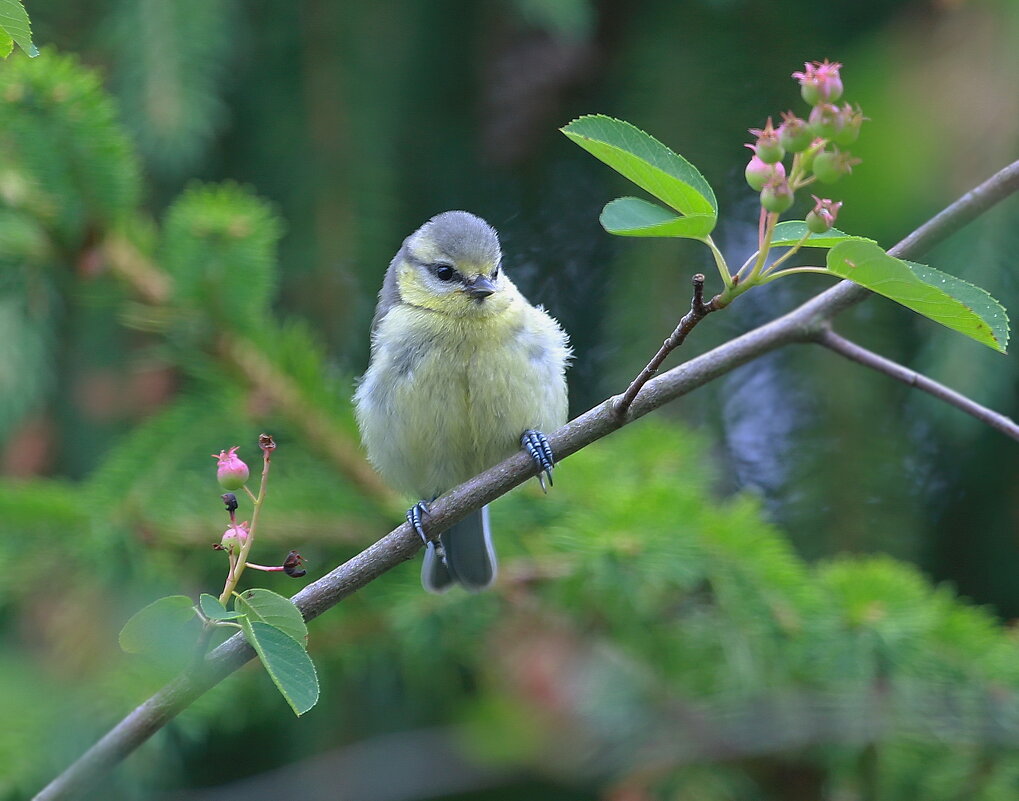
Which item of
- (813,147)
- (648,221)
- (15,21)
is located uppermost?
(15,21)

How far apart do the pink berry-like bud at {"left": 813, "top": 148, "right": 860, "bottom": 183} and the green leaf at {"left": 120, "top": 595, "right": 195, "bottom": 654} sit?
865mm

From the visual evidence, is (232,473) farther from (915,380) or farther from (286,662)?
(915,380)

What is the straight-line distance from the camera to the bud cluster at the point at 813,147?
1255mm

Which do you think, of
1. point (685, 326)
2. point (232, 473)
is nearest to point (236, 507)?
point (232, 473)

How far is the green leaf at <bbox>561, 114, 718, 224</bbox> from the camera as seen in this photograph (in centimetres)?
130

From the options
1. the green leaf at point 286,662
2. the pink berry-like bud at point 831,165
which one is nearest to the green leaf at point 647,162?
the pink berry-like bud at point 831,165

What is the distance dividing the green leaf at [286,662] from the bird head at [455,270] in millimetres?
1534

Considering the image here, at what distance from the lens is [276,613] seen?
125 centimetres

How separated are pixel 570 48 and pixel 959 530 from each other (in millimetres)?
1793

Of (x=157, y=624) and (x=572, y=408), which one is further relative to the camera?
(x=572, y=408)

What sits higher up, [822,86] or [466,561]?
[822,86]

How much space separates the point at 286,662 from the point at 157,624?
17 centimetres

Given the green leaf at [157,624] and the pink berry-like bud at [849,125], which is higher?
the pink berry-like bud at [849,125]

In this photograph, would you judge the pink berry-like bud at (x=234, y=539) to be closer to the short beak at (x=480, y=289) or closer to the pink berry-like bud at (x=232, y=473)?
the pink berry-like bud at (x=232, y=473)
